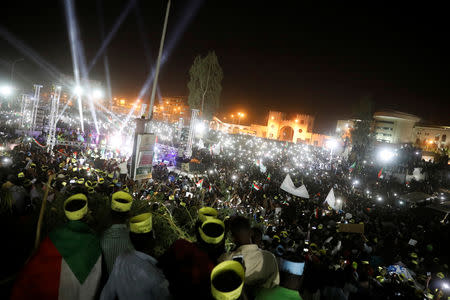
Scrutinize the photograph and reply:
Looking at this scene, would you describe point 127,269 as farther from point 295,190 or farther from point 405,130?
point 405,130

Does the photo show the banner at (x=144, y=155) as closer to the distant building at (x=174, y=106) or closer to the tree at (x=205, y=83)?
the tree at (x=205, y=83)

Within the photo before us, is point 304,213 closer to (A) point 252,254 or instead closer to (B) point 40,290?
(A) point 252,254

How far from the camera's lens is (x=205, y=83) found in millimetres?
36812

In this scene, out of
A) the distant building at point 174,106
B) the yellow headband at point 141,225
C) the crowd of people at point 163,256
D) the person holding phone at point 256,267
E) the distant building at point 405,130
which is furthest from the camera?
the distant building at point 174,106

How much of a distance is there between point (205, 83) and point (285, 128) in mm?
34812

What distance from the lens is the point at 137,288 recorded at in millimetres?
1824

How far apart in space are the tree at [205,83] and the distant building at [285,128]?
71.1 feet

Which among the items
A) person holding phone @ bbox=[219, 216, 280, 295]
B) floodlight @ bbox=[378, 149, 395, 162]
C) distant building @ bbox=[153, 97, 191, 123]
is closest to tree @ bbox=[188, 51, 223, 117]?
floodlight @ bbox=[378, 149, 395, 162]

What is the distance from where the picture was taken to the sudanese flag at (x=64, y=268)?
1.66m

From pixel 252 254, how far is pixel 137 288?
4.55 feet

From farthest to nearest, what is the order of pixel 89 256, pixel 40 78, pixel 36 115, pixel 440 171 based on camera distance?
pixel 40 78
pixel 440 171
pixel 36 115
pixel 89 256

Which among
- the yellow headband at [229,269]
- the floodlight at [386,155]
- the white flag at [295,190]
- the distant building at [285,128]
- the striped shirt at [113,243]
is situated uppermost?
the distant building at [285,128]

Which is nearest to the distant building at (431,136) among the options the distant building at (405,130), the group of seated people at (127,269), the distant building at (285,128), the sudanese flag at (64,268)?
the distant building at (405,130)

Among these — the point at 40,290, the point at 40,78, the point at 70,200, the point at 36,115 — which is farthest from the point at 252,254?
the point at 40,78
